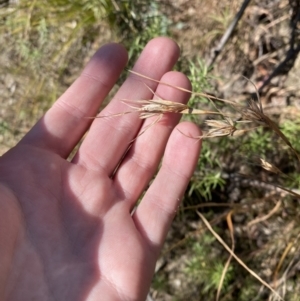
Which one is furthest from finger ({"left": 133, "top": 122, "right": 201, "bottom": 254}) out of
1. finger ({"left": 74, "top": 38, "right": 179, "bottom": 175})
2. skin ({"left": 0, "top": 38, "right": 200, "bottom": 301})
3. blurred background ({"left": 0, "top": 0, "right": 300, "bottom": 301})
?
blurred background ({"left": 0, "top": 0, "right": 300, "bottom": 301})

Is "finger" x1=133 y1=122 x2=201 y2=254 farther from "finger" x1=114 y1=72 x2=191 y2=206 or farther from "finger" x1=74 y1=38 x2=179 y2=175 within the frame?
"finger" x1=74 y1=38 x2=179 y2=175

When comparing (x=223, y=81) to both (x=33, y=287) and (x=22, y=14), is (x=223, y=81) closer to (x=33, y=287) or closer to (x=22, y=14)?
(x=22, y=14)

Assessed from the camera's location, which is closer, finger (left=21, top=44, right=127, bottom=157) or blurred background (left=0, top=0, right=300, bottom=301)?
finger (left=21, top=44, right=127, bottom=157)

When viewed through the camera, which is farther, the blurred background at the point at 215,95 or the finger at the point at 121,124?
the blurred background at the point at 215,95

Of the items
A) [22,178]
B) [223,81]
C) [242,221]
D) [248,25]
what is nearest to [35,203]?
[22,178]

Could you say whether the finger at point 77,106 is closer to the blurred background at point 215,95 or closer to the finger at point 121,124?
the finger at point 121,124

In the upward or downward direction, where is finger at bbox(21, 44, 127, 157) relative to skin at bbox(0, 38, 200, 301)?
upward

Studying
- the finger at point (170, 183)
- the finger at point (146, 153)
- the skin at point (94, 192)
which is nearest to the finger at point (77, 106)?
the skin at point (94, 192)

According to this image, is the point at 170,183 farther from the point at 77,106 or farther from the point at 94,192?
the point at 77,106
